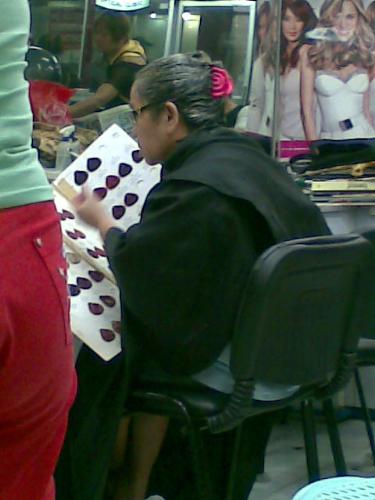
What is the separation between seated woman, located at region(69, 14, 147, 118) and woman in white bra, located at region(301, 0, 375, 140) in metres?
0.57

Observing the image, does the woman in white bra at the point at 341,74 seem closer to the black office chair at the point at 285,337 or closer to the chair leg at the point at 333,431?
the chair leg at the point at 333,431

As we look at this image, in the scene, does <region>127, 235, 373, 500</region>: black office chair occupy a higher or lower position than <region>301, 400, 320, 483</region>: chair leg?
higher

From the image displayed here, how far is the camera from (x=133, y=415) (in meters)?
2.27

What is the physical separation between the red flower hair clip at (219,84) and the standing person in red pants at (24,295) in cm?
123

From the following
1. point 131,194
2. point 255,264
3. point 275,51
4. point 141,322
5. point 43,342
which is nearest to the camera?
point 43,342

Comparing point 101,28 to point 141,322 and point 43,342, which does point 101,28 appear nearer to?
point 141,322

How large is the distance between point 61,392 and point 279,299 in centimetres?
85

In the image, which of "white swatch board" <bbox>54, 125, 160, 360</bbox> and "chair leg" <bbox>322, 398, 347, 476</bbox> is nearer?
"white swatch board" <bbox>54, 125, 160, 360</bbox>

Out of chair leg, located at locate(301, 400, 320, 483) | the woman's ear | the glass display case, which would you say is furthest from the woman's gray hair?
the glass display case

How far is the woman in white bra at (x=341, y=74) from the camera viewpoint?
3178 millimetres

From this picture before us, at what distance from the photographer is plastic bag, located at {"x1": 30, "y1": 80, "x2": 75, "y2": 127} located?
2.67 m

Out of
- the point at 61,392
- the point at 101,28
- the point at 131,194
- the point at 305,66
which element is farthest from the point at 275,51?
the point at 61,392

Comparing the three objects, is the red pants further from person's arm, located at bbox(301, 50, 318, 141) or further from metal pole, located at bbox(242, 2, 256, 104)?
metal pole, located at bbox(242, 2, 256, 104)

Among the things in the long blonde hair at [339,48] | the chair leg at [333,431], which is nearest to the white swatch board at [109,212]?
the chair leg at [333,431]
